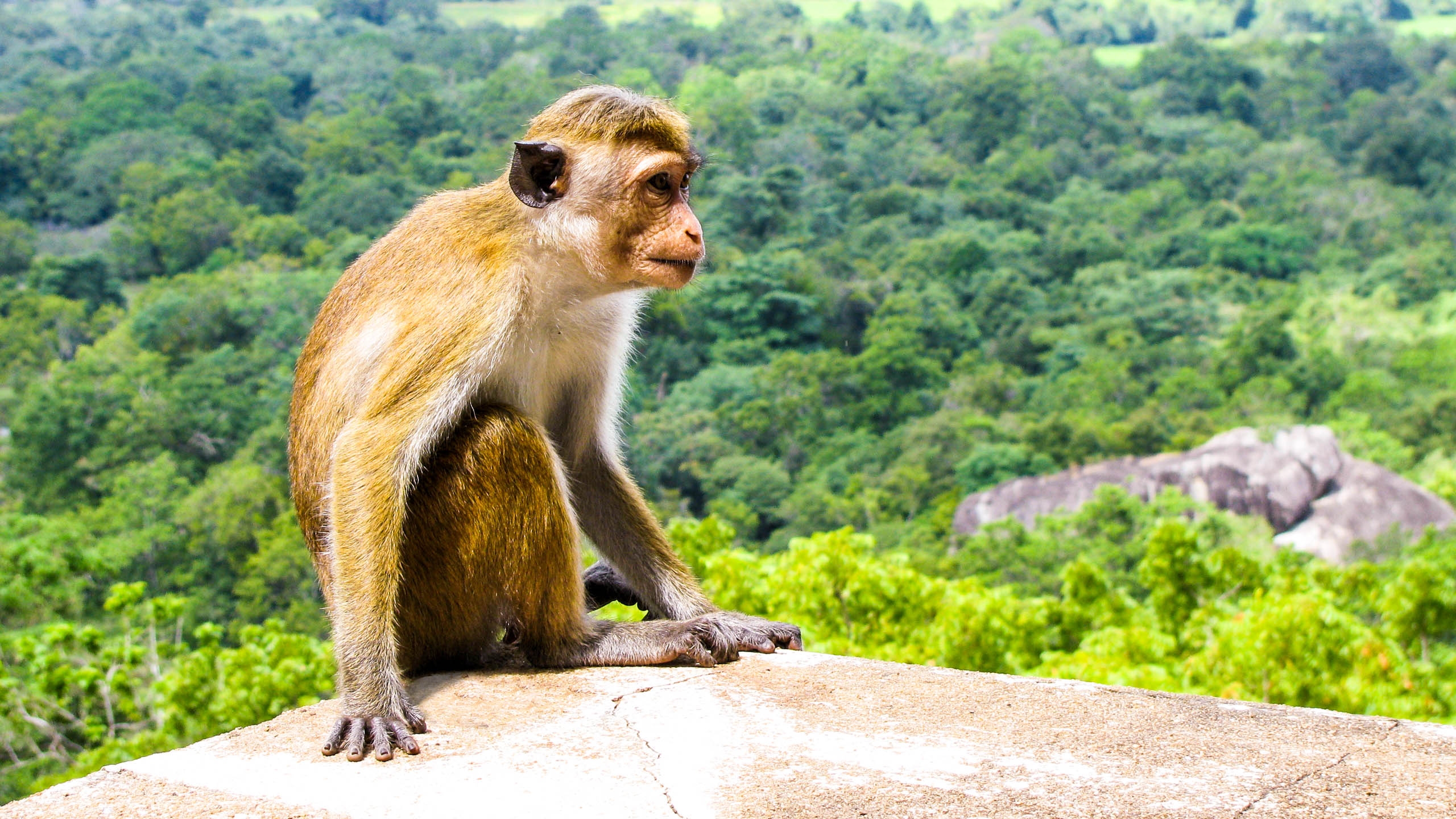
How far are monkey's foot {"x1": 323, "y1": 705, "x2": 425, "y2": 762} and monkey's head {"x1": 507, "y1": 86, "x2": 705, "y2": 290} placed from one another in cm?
143

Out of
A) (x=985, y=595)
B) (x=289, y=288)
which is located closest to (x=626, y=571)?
(x=985, y=595)

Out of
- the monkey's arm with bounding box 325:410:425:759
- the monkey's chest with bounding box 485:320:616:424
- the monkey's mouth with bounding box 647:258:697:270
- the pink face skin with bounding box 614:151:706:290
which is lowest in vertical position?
the monkey's arm with bounding box 325:410:425:759

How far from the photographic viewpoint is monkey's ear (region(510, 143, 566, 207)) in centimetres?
381

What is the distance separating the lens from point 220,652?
955 centimetres

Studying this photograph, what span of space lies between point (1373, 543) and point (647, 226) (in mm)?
25082

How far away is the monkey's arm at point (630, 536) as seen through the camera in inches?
170

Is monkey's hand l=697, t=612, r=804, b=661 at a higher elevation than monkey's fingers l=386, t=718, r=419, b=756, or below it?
below

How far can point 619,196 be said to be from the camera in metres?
3.84

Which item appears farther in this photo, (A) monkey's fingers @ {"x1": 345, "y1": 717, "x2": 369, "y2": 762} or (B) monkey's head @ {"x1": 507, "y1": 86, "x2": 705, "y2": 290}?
(B) monkey's head @ {"x1": 507, "y1": 86, "x2": 705, "y2": 290}

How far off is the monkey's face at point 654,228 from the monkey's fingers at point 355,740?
4.96 feet

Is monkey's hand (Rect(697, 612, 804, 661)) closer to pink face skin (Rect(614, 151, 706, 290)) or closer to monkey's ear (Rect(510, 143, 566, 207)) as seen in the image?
pink face skin (Rect(614, 151, 706, 290))

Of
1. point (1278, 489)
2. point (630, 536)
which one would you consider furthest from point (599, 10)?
point (630, 536)

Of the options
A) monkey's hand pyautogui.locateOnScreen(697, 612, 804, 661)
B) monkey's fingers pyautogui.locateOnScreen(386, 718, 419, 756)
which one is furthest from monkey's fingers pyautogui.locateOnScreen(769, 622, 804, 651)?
monkey's fingers pyautogui.locateOnScreen(386, 718, 419, 756)

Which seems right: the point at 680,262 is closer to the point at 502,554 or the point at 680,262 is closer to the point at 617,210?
the point at 617,210
